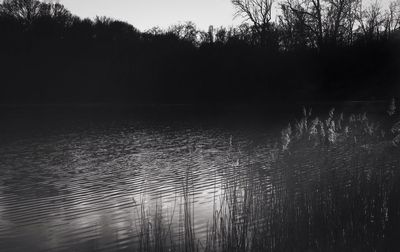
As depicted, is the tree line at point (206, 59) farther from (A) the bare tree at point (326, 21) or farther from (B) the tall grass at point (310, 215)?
(B) the tall grass at point (310, 215)

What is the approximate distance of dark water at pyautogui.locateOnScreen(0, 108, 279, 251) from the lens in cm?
1291

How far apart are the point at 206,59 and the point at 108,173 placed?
5216cm

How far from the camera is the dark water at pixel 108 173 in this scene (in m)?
12.9

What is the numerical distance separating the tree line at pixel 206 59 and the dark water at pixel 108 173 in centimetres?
1850

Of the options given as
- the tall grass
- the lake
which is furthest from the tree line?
the tall grass

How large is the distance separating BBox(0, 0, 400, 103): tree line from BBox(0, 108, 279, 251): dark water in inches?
728

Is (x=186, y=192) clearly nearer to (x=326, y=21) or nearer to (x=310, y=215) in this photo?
(x=310, y=215)

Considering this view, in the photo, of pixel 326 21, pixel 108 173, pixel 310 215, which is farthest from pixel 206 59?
pixel 310 215

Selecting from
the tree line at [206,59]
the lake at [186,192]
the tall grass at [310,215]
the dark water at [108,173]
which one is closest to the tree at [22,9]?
the tree line at [206,59]

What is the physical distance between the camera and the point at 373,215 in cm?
939

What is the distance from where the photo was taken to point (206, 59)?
72.9 meters

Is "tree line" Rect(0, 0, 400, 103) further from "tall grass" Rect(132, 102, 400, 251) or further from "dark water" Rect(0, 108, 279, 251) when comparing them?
"tall grass" Rect(132, 102, 400, 251)

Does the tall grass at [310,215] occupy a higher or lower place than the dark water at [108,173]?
higher

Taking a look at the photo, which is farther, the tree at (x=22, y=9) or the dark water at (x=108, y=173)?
the tree at (x=22, y=9)
